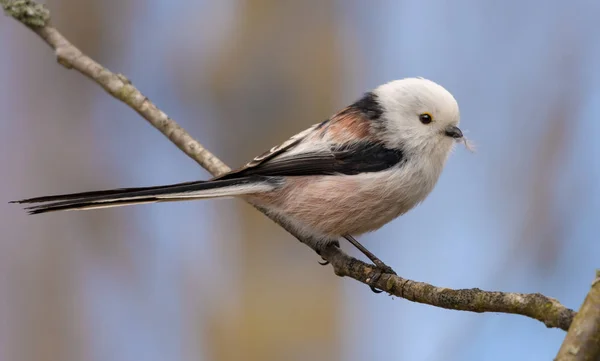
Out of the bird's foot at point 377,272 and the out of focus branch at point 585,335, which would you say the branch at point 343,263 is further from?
the out of focus branch at point 585,335

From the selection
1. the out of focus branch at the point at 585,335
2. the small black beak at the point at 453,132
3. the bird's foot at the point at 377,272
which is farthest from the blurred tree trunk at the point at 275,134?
the out of focus branch at the point at 585,335

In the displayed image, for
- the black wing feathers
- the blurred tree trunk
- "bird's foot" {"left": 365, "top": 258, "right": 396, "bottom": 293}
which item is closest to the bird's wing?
the black wing feathers

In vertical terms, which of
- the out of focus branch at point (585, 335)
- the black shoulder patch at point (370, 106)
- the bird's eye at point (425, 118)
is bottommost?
the out of focus branch at point (585, 335)

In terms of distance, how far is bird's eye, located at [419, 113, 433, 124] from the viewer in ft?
→ 10.6

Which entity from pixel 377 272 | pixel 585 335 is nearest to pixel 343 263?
pixel 377 272

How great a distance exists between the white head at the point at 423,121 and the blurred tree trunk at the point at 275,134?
5.22 feet

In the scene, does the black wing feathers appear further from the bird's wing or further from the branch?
the branch

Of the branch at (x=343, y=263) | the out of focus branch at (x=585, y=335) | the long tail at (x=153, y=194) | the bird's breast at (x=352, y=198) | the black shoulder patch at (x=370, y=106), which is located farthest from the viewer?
the black shoulder patch at (x=370, y=106)

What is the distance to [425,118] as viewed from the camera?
3252 mm

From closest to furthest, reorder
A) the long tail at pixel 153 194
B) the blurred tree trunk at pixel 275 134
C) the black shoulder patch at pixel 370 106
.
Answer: the long tail at pixel 153 194, the black shoulder patch at pixel 370 106, the blurred tree trunk at pixel 275 134

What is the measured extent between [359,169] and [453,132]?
478 millimetres

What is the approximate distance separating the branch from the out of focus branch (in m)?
0.19

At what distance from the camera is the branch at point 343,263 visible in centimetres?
173

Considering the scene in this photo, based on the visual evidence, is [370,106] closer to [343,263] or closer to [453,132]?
[453,132]
